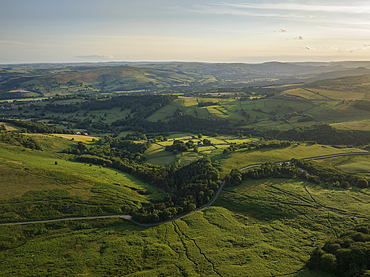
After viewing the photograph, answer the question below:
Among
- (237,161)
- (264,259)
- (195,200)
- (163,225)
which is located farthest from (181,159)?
(264,259)

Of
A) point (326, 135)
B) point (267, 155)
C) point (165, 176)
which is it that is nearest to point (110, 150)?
point (165, 176)

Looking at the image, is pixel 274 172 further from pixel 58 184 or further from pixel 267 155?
pixel 58 184

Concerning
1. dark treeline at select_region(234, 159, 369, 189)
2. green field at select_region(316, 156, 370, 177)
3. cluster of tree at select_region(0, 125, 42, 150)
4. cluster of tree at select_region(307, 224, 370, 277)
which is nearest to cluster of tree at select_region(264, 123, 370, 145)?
green field at select_region(316, 156, 370, 177)

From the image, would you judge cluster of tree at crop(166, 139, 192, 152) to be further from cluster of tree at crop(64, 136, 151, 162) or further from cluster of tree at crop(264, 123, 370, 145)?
cluster of tree at crop(264, 123, 370, 145)

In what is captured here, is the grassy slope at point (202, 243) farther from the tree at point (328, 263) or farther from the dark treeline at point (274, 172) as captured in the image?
the dark treeline at point (274, 172)

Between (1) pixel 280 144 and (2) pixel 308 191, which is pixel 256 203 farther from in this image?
(1) pixel 280 144

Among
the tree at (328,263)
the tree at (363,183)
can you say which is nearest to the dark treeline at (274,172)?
the tree at (363,183)
